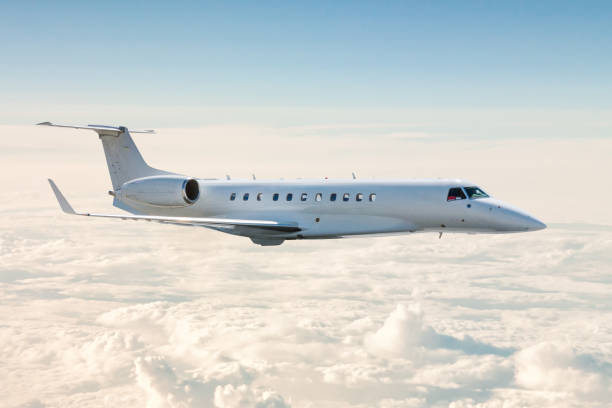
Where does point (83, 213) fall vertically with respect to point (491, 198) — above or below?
below

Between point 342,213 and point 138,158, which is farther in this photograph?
point 138,158

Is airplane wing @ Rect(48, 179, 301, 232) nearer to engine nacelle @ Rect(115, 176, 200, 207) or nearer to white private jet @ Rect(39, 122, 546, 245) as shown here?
white private jet @ Rect(39, 122, 546, 245)

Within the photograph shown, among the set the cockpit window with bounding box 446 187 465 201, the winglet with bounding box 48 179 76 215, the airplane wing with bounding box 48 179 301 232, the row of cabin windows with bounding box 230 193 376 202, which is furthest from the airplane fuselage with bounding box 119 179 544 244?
the winglet with bounding box 48 179 76 215

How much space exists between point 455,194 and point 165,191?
16.1m

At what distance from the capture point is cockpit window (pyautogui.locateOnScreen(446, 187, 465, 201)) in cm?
2959

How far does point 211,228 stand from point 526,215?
50.7ft

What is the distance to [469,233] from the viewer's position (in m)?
29.8

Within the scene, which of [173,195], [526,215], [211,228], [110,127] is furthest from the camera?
[110,127]

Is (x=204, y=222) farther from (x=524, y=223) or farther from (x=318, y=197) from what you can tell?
(x=524, y=223)

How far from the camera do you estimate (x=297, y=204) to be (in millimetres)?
32906

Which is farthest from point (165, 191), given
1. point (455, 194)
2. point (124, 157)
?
point (455, 194)

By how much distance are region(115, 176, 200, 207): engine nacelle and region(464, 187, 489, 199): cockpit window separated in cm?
1524

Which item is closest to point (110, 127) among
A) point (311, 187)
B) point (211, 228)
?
point (211, 228)

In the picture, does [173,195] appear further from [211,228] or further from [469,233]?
[469,233]
